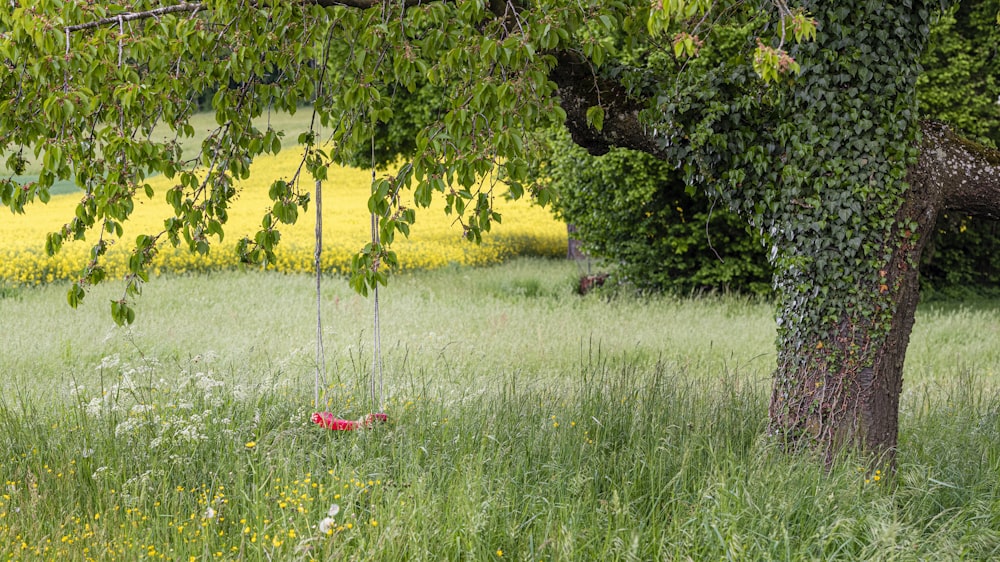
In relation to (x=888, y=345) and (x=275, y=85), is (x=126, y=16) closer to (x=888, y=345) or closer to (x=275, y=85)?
(x=275, y=85)

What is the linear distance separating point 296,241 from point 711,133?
15.8m

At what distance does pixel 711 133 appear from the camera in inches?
186

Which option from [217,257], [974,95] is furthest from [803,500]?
[217,257]

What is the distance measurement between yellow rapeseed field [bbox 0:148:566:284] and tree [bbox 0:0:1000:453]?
7646 mm

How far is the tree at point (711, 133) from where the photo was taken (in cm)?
419

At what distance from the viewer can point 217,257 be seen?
1741 centimetres

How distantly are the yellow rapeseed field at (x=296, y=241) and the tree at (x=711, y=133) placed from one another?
25.1 feet

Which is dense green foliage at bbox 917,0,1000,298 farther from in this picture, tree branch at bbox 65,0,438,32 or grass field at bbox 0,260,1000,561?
tree branch at bbox 65,0,438,32

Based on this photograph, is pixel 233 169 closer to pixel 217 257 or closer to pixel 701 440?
pixel 701 440

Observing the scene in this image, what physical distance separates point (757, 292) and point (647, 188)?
8.23 feet

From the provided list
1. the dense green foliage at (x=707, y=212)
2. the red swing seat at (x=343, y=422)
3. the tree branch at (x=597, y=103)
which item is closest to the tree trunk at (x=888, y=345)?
the tree branch at (x=597, y=103)

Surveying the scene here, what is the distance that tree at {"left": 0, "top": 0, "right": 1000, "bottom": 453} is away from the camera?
13.7 ft

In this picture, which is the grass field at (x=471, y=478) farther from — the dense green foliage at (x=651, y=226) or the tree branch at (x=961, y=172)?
the dense green foliage at (x=651, y=226)

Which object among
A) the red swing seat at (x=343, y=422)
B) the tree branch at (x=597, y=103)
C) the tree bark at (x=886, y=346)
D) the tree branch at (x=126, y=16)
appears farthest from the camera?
the tree branch at (x=597, y=103)
